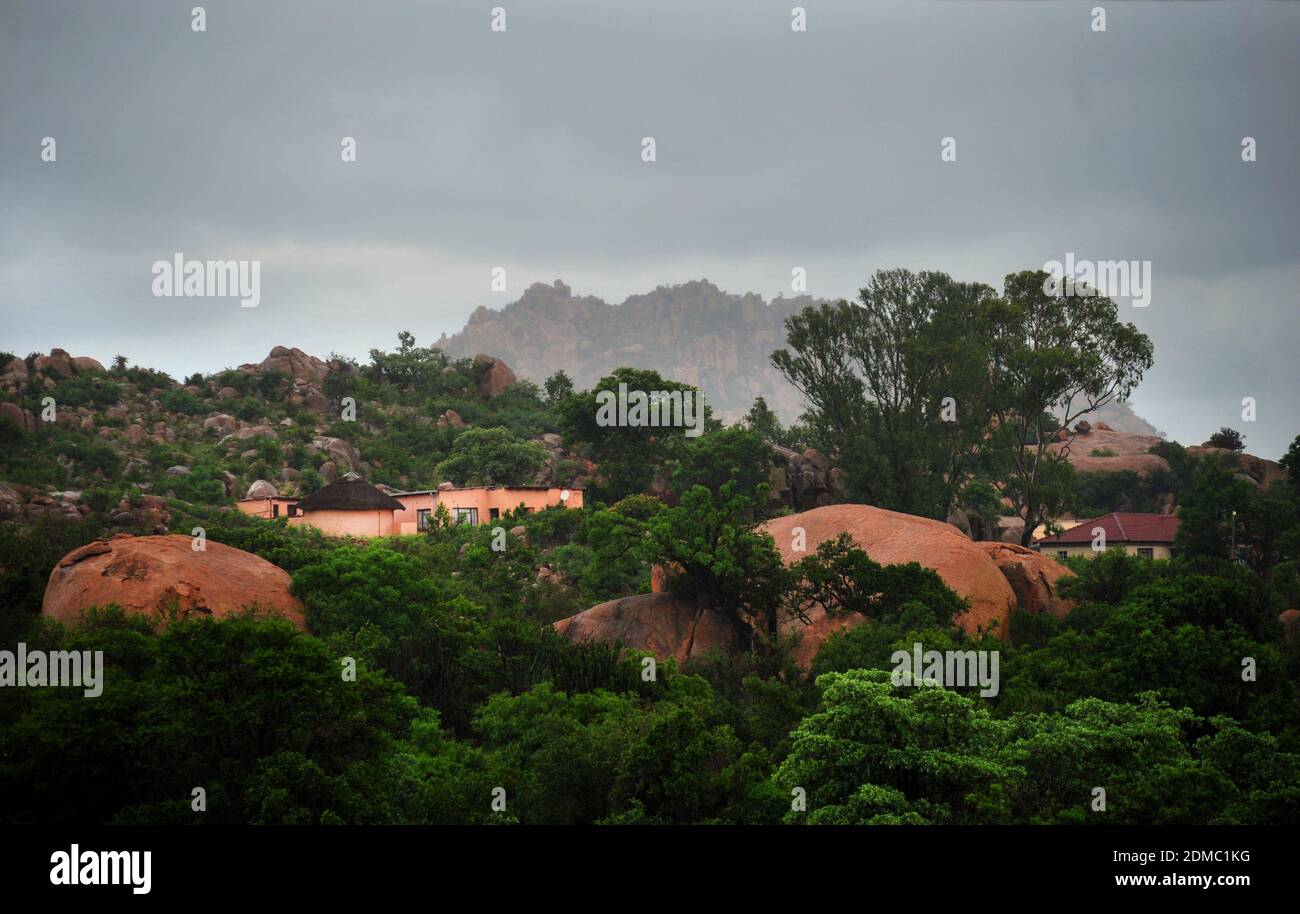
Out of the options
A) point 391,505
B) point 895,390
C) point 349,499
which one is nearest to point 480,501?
point 391,505

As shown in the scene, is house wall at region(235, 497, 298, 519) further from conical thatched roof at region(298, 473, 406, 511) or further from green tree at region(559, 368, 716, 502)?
green tree at region(559, 368, 716, 502)

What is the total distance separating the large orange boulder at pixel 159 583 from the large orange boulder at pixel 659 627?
8.47 meters

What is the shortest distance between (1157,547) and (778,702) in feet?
116

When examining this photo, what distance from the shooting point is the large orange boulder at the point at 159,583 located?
27.8 metres

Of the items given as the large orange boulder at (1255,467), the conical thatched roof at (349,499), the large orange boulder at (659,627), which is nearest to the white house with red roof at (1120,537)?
the large orange boulder at (1255,467)

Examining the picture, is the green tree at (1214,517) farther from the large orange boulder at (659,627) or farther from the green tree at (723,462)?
the large orange boulder at (659,627)

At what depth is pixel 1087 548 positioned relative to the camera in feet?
185

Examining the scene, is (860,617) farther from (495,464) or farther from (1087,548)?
(495,464)

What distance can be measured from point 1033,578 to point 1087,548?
21.2 meters

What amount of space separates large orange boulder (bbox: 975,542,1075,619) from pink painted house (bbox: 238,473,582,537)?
774 inches

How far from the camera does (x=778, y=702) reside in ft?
85.4

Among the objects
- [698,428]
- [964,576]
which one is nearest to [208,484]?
[698,428]

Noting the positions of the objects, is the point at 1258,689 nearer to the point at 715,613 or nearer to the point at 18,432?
the point at 715,613
